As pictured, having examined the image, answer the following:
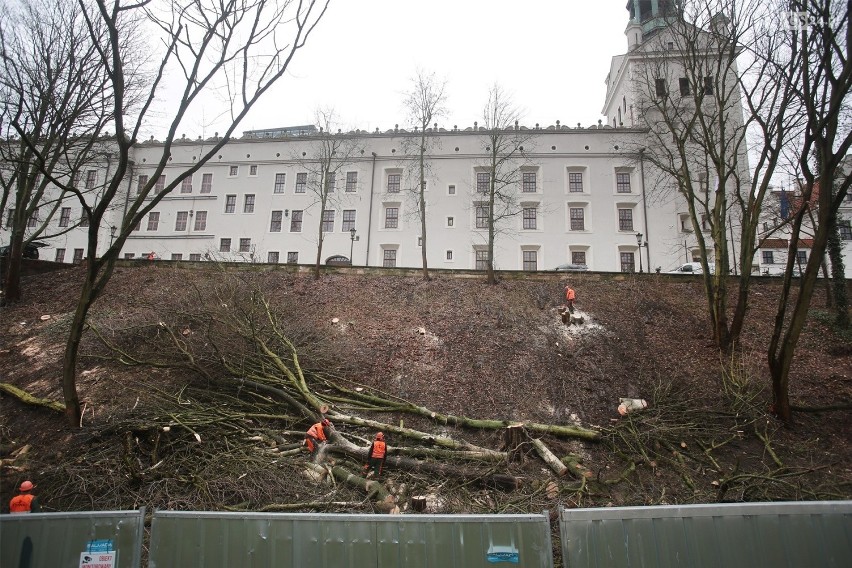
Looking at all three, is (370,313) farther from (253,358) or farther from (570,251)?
(570,251)

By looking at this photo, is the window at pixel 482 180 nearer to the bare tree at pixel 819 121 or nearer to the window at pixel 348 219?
the window at pixel 348 219

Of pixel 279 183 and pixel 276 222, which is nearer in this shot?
pixel 276 222

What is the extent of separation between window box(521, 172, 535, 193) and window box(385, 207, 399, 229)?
351 inches

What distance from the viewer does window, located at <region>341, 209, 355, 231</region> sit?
3294cm

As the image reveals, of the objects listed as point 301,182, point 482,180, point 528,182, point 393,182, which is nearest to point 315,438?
point 482,180

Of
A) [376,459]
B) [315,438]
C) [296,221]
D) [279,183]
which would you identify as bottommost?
[376,459]

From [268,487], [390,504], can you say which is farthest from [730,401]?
[268,487]

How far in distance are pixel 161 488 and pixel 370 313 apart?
1026cm

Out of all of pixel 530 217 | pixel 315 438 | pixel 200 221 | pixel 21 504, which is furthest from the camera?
pixel 200 221

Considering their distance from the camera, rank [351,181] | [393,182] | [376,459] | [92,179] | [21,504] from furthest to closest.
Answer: [92,179], [351,181], [393,182], [376,459], [21,504]

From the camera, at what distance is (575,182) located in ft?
106

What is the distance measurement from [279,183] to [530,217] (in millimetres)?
18047

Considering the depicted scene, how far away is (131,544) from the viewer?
14.1 ft

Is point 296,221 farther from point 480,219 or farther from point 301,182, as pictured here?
point 480,219
